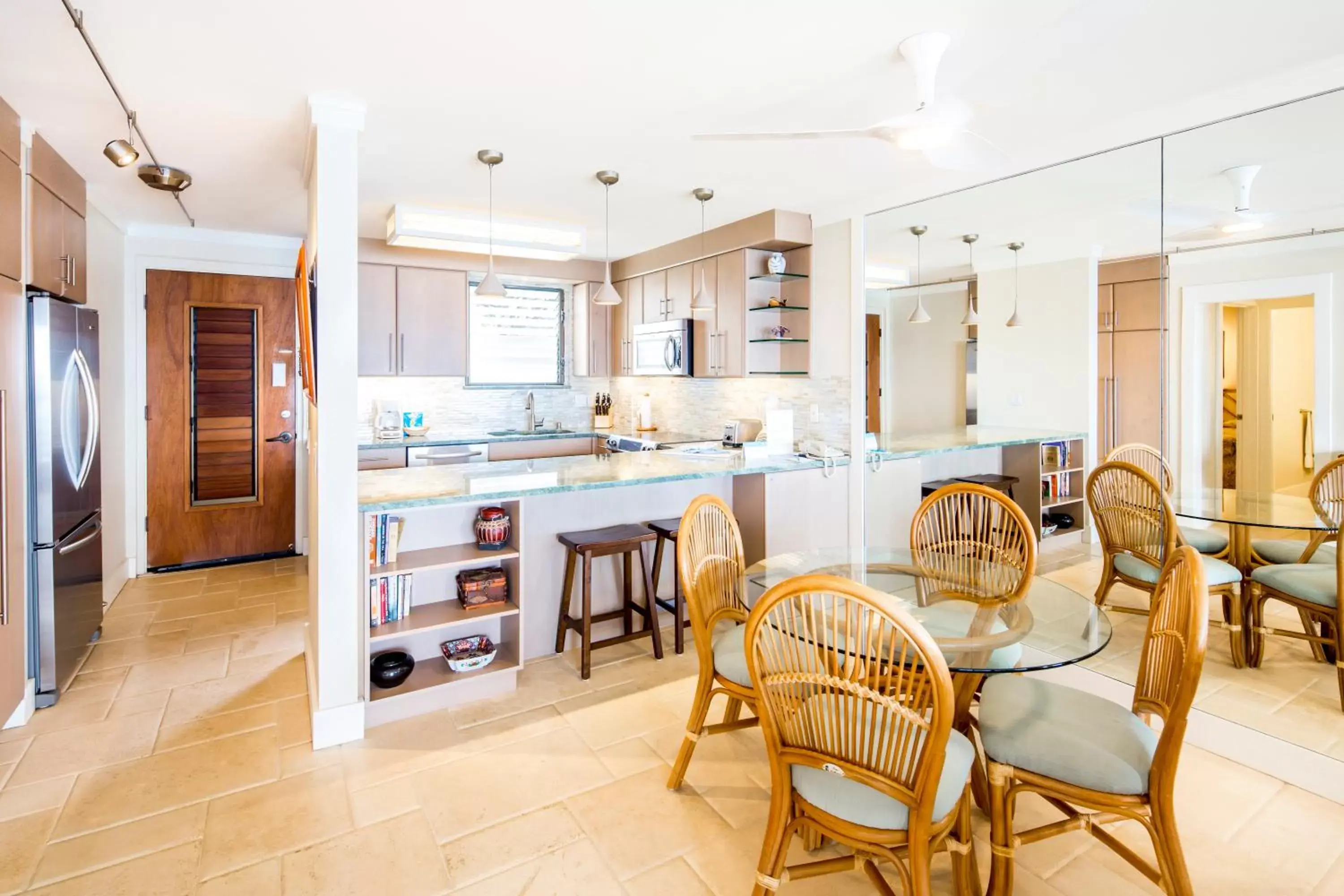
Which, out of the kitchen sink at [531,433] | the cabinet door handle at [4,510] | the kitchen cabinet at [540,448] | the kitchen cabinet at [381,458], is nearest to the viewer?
the cabinet door handle at [4,510]

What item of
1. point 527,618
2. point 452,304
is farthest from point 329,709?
point 452,304

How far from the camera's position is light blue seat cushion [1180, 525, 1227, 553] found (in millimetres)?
2689

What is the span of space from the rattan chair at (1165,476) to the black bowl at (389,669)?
3.11m

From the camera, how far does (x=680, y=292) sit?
17.1 feet

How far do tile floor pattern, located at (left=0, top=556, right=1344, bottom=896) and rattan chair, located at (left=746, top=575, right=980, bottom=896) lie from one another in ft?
1.31

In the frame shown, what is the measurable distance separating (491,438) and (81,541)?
279cm

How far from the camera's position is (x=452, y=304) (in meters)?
5.51

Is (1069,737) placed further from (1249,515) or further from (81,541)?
(81,541)

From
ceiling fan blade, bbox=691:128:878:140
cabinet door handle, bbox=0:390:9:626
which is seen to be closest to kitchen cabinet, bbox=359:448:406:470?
cabinet door handle, bbox=0:390:9:626

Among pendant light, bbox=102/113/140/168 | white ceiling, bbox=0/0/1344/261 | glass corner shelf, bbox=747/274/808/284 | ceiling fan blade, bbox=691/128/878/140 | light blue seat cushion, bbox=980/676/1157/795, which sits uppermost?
white ceiling, bbox=0/0/1344/261

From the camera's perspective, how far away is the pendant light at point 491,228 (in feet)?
10.6

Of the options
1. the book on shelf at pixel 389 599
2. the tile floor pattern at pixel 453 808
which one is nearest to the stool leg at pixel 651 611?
the tile floor pattern at pixel 453 808

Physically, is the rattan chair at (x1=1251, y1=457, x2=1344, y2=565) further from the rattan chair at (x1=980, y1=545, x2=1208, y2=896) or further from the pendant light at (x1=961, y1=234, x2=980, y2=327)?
the pendant light at (x1=961, y1=234, x2=980, y2=327)

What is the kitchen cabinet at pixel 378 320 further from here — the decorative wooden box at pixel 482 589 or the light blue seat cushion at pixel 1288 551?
the light blue seat cushion at pixel 1288 551
